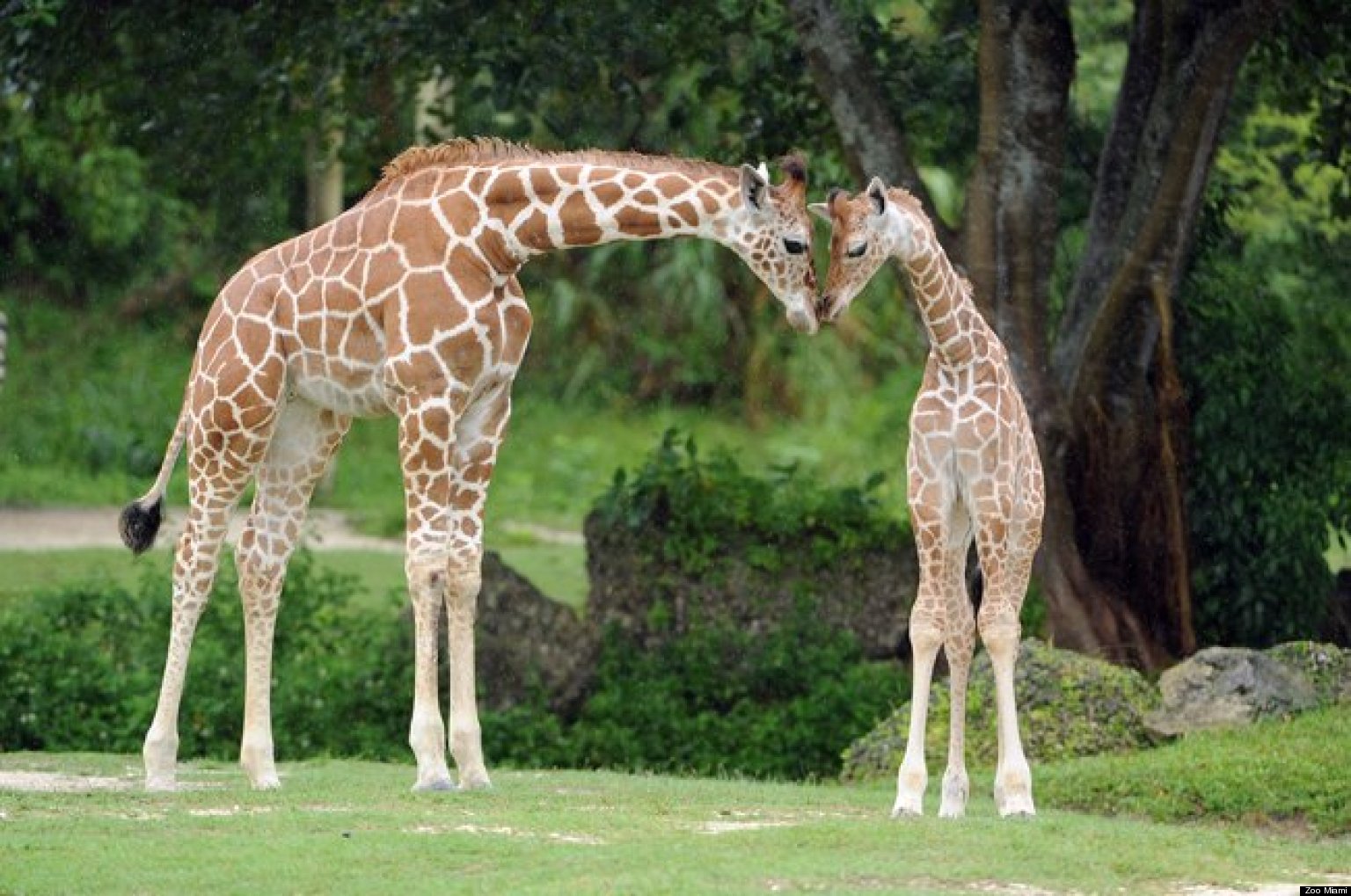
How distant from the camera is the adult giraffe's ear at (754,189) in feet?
32.8

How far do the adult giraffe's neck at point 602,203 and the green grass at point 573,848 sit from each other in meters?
2.37

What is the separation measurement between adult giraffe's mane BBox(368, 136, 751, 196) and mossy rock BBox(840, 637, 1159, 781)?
372 cm

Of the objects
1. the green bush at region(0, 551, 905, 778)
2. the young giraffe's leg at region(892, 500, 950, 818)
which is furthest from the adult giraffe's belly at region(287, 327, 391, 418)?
the green bush at region(0, 551, 905, 778)

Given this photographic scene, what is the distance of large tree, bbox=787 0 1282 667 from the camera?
1445 cm

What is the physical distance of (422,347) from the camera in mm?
10148

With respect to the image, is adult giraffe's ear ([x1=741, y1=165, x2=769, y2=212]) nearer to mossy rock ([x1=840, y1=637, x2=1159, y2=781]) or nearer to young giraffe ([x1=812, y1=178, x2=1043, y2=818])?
young giraffe ([x1=812, y1=178, x2=1043, y2=818])

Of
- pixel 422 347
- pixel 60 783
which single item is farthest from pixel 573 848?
pixel 60 783

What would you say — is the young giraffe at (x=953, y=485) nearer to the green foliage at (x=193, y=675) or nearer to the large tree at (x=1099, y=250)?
the large tree at (x=1099, y=250)

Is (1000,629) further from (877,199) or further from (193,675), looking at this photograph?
(193,675)

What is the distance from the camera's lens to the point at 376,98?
744 inches

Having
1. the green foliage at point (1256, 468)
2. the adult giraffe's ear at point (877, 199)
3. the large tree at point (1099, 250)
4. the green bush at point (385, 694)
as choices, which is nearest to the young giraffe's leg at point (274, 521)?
the adult giraffe's ear at point (877, 199)

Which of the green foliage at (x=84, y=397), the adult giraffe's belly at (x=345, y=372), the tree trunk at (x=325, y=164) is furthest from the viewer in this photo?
the green foliage at (x=84, y=397)

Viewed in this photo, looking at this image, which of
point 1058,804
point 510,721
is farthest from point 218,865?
point 510,721

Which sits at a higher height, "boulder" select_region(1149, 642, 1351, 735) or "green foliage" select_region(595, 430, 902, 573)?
"green foliage" select_region(595, 430, 902, 573)
